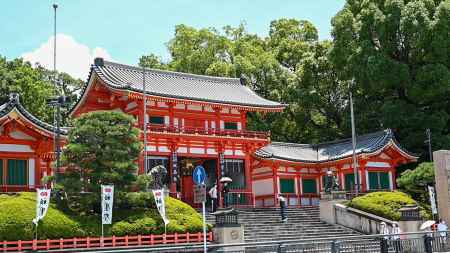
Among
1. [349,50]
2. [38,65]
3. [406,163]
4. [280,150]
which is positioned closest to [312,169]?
[280,150]

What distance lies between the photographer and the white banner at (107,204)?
24.2m

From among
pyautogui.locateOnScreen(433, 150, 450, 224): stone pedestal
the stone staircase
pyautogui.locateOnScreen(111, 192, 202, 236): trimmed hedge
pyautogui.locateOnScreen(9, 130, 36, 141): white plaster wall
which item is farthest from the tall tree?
pyautogui.locateOnScreen(433, 150, 450, 224): stone pedestal

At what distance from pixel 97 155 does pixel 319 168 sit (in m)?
21.5

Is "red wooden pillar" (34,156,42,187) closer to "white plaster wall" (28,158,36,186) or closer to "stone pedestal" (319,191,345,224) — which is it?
"white plaster wall" (28,158,36,186)

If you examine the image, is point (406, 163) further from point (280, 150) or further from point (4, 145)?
point (4, 145)

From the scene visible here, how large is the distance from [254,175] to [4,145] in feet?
60.9

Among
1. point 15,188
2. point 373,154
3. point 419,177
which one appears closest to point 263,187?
point 373,154

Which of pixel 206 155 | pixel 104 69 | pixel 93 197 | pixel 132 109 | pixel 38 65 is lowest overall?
pixel 93 197

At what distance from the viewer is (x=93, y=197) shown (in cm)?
2530

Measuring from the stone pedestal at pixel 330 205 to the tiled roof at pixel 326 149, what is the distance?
6106 millimetres

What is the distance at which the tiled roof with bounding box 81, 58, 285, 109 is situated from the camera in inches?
1467

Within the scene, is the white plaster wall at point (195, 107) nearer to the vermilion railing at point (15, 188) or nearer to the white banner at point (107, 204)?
the vermilion railing at point (15, 188)

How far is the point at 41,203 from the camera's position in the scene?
23234 millimetres

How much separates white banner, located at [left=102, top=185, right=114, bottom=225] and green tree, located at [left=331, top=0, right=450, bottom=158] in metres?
25.6
